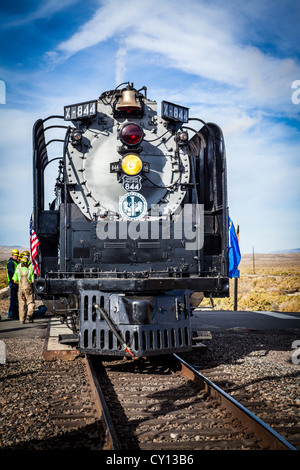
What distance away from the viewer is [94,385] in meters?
4.67

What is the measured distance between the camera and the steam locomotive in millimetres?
5293

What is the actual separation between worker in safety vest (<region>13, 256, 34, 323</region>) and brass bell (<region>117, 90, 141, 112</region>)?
532 cm

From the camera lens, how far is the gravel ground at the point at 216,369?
383cm

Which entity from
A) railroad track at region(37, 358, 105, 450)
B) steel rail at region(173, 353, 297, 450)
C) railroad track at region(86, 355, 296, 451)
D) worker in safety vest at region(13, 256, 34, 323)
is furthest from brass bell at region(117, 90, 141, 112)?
worker in safety vest at region(13, 256, 34, 323)

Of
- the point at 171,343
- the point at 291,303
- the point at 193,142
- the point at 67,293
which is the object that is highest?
the point at 193,142

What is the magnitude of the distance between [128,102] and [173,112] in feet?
2.43

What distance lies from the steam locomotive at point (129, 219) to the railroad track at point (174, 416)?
0.55 metres

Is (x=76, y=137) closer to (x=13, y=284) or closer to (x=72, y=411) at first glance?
(x=72, y=411)

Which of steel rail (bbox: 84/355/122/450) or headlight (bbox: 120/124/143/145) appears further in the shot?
headlight (bbox: 120/124/143/145)

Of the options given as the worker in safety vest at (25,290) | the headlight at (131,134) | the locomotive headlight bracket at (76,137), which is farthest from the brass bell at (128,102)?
the worker in safety vest at (25,290)

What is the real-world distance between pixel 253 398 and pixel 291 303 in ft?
46.5

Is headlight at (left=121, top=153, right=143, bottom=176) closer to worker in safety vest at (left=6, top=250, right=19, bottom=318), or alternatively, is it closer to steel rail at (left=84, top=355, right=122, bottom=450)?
steel rail at (left=84, top=355, right=122, bottom=450)
